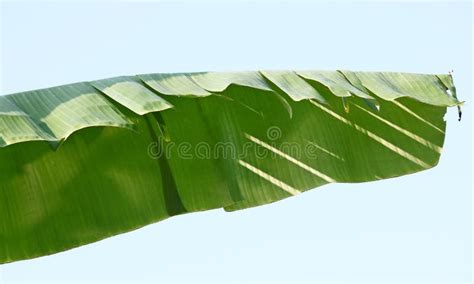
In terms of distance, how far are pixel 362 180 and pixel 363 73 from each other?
0.44m

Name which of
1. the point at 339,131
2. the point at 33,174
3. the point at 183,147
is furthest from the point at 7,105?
the point at 339,131

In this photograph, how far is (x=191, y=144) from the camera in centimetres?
308

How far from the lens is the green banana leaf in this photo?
272 centimetres

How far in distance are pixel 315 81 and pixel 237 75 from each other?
0.36 metres

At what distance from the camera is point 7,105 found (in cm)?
256

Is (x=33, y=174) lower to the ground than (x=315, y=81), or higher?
lower

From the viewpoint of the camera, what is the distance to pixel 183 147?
3082 mm

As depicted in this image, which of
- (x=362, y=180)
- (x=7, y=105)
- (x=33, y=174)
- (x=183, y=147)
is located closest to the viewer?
(x=7, y=105)

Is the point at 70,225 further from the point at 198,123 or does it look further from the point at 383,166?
the point at 383,166

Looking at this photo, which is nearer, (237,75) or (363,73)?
(237,75)

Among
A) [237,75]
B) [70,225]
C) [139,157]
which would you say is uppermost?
[237,75]

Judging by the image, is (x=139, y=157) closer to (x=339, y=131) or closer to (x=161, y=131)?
(x=161, y=131)

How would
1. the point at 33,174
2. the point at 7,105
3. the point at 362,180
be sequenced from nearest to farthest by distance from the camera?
1. the point at 7,105
2. the point at 33,174
3. the point at 362,180

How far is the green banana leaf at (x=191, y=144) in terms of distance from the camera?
107 inches
